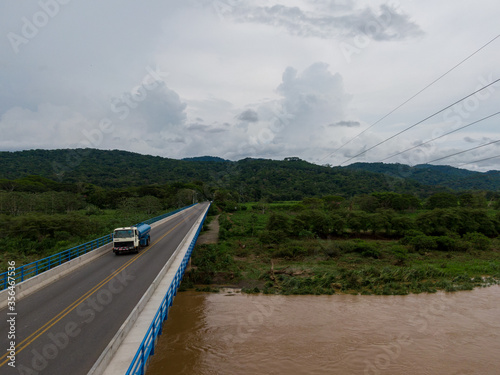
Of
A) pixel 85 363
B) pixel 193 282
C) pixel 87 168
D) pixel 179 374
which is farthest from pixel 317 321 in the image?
pixel 87 168

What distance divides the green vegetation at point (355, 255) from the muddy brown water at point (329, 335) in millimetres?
2909

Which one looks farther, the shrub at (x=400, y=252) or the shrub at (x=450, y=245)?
the shrub at (x=450, y=245)

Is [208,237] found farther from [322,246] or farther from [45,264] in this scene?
[45,264]

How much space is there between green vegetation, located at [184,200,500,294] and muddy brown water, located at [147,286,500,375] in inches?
115

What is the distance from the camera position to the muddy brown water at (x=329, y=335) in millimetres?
14391

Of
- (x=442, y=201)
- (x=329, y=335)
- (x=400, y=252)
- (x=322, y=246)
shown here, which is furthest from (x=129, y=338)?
(x=442, y=201)

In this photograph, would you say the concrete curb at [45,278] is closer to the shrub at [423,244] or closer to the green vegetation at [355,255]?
the green vegetation at [355,255]

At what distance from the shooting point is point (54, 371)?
28.8ft

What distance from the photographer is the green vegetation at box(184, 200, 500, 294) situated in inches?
1092

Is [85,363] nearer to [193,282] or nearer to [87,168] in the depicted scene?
[193,282]

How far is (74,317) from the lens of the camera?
12.3 m

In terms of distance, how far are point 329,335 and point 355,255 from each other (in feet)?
77.0

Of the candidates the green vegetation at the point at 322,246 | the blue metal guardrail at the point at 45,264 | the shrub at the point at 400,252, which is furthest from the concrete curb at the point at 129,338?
the shrub at the point at 400,252

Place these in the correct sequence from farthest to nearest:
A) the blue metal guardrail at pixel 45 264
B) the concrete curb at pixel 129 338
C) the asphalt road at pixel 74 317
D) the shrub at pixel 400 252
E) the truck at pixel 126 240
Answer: the shrub at pixel 400 252
the truck at pixel 126 240
the blue metal guardrail at pixel 45 264
the asphalt road at pixel 74 317
the concrete curb at pixel 129 338
